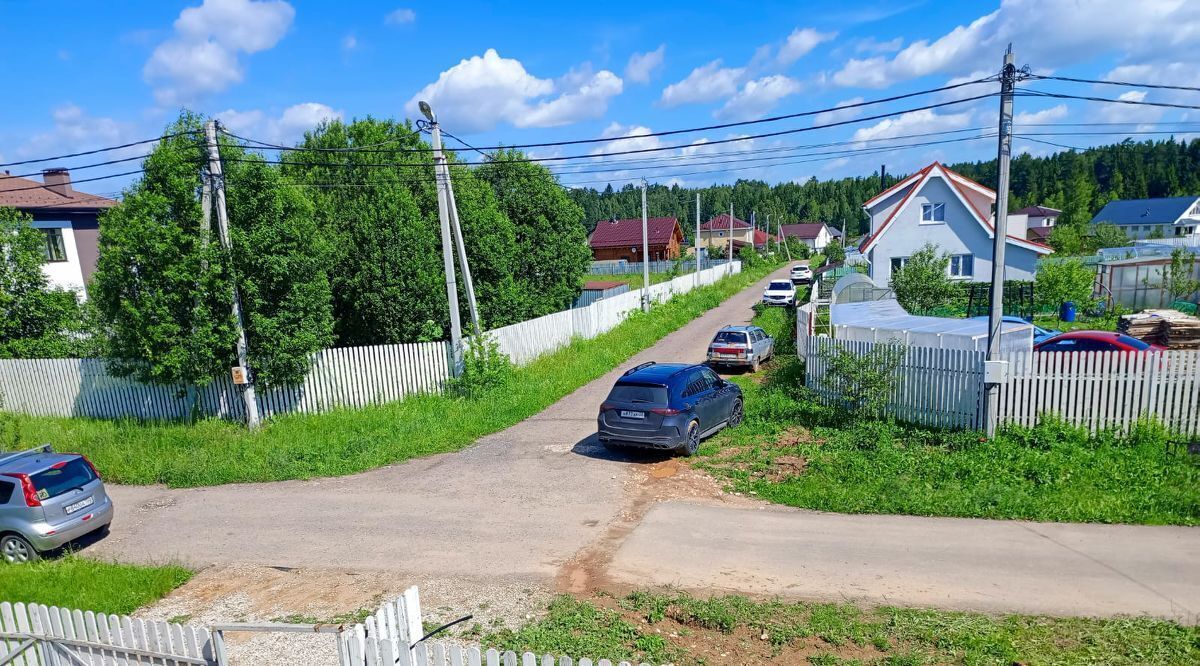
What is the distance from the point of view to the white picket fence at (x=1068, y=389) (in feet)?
35.7

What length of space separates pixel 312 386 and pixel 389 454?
13.4 feet

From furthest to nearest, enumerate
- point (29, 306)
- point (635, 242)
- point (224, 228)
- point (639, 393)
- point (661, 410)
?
1. point (635, 242)
2. point (29, 306)
3. point (224, 228)
4. point (639, 393)
5. point (661, 410)

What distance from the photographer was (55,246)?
26609mm

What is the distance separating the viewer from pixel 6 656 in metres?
5.45

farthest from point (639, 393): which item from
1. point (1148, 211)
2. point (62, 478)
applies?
point (1148, 211)

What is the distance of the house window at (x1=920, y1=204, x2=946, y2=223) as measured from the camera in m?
31.2

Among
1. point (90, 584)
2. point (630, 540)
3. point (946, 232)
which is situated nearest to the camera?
point (90, 584)

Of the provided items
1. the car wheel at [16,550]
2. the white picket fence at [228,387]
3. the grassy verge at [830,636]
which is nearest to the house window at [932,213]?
the white picket fence at [228,387]

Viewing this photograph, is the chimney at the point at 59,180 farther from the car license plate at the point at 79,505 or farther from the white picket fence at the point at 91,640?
the white picket fence at the point at 91,640

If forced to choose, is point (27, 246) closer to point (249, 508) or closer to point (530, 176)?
point (249, 508)

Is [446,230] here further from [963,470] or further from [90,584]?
[963,470]

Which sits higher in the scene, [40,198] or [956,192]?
[40,198]

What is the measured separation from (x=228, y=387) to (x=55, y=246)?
712 inches

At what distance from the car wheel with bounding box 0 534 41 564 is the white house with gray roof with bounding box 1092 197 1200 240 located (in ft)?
293
